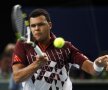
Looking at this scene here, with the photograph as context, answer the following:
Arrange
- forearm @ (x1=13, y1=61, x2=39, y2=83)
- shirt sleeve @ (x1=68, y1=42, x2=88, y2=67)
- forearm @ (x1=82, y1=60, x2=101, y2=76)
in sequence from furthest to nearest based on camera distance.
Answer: shirt sleeve @ (x1=68, y1=42, x2=88, y2=67), forearm @ (x1=82, y1=60, x2=101, y2=76), forearm @ (x1=13, y1=61, x2=39, y2=83)

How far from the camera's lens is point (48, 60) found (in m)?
7.31

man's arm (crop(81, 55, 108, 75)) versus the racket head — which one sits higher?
the racket head

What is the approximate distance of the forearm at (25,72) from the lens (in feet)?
22.7

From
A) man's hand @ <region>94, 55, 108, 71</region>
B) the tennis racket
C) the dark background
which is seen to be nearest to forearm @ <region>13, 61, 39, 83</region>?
the tennis racket

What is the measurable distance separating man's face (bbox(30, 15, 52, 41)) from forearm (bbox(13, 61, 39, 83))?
39cm

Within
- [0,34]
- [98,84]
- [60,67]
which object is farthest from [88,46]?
[60,67]

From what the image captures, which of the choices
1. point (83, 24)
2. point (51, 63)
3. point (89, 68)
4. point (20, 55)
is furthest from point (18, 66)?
point (83, 24)

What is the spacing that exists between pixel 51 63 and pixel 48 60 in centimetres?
9

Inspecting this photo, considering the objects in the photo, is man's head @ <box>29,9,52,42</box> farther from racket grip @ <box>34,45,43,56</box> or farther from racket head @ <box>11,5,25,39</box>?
racket grip @ <box>34,45,43,56</box>

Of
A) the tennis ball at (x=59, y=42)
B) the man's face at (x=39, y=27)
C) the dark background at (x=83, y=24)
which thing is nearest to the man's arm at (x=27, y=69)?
the tennis ball at (x=59, y=42)

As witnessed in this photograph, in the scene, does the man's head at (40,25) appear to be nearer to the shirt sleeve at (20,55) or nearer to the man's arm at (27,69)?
the shirt sleeve at (20,55)

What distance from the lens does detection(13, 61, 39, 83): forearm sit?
22.7 ft

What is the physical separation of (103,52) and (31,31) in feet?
17.5

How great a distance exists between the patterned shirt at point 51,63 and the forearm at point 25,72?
209 millimetres
